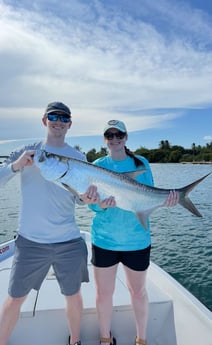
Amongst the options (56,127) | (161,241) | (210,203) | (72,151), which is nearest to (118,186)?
(72,151)

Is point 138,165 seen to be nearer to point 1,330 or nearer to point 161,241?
point 1,330

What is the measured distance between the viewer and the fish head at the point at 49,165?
2621mm

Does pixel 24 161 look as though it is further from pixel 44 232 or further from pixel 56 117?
pixel 44 232

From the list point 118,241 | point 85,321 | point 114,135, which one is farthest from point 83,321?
point 114,135

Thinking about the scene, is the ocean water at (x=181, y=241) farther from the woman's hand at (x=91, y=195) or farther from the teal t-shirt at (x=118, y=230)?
the woman's hand at (x=91, y=195)

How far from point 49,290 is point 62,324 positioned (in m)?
0.51

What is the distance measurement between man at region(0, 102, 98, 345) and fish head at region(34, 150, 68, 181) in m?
0.06

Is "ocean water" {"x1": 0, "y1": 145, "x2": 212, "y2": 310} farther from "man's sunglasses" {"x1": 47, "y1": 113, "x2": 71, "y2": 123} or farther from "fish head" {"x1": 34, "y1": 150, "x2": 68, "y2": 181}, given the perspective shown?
"man's sunglasses" {"x1": 47, "y1": 113, "x2": 71, "y2": 123}

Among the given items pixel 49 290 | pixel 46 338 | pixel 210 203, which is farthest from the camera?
pixel 210 203

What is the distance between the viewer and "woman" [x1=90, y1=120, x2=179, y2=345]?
285 centimetres

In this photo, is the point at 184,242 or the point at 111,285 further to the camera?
the point at 184,242

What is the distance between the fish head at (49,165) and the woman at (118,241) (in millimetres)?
441

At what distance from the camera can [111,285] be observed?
2.95 m

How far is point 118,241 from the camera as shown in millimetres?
2838
